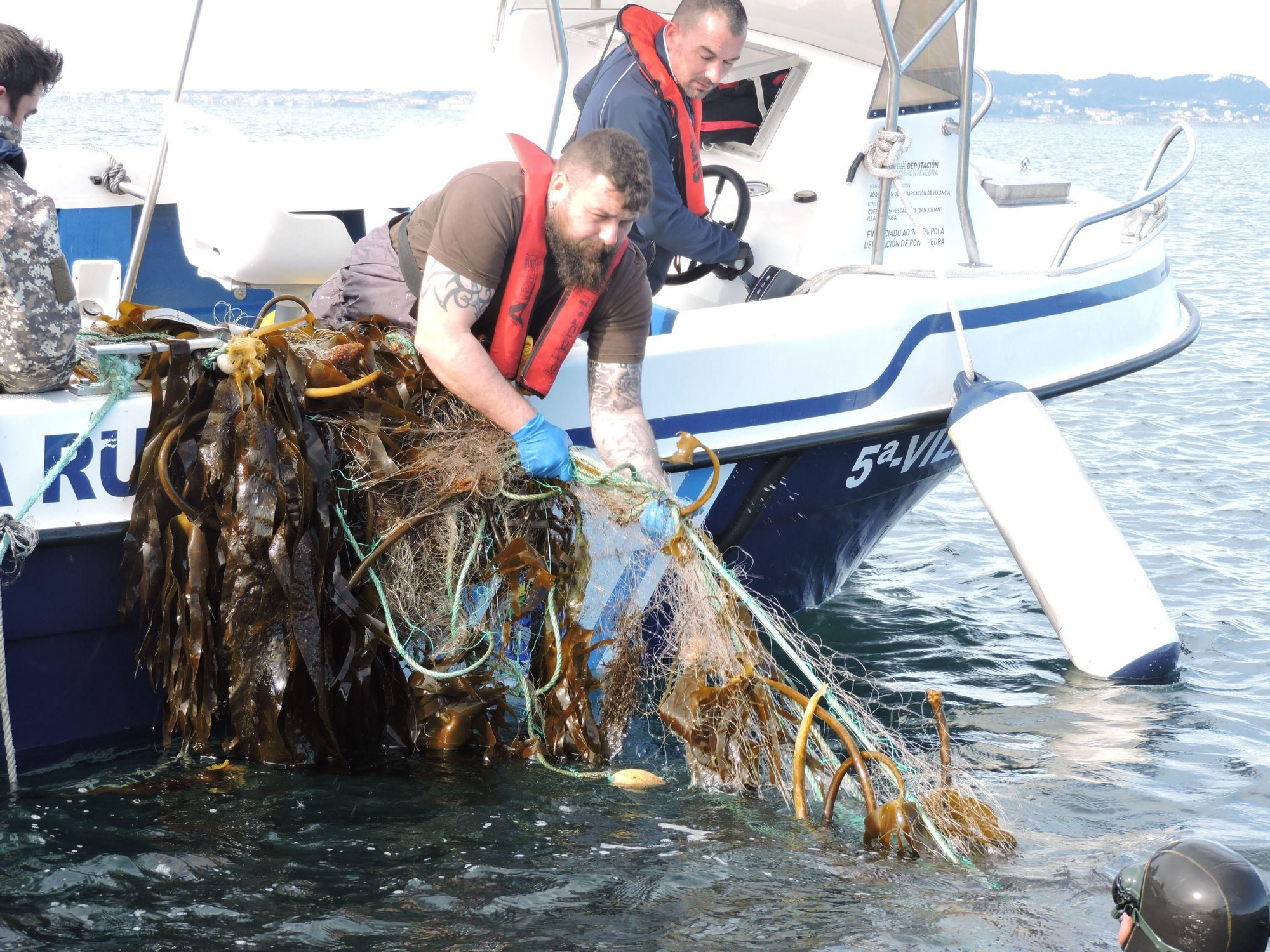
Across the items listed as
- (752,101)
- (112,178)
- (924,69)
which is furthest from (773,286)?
(112,178)

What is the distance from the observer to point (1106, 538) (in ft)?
15.4

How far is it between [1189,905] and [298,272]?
3.62 meters

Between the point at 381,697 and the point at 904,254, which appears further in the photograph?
the point at 904,254

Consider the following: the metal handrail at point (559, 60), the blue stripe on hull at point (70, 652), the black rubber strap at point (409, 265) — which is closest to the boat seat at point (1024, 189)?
the metal handrail at point (559, 60)

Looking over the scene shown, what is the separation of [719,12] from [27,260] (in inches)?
96.6

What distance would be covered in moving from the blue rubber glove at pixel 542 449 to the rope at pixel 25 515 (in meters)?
1.05

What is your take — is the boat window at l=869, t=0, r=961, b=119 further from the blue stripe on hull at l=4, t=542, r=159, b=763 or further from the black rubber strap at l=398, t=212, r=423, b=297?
the blue stripe on hull at l=4, t=542, r=159, b=763

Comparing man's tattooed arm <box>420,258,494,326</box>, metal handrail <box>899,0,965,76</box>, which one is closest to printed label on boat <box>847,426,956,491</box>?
metal handrail <box>899,0,965,76</box>

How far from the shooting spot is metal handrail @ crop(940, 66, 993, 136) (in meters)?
5.50

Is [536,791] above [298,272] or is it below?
below

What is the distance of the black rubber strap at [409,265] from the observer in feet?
12.4

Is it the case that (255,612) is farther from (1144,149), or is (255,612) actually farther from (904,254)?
(1144,149)

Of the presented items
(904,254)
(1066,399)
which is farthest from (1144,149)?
(904,254)

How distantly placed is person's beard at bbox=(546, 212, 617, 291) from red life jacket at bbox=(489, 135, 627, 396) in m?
0.03
